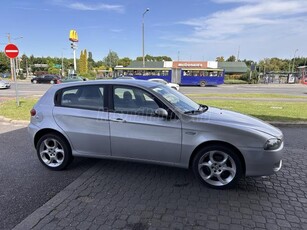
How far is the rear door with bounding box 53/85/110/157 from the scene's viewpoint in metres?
3.88

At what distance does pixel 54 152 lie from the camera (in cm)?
424

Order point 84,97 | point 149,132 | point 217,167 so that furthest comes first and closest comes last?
point 84,97 → point 149,132 → point 217,167

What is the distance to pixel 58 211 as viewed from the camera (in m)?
2.99

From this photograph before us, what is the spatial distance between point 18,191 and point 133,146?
1751 millimetres

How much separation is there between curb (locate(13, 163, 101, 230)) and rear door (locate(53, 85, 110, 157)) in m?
0.39

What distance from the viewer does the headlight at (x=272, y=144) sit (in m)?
3.34

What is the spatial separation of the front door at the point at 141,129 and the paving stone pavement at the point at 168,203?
455 millimetres

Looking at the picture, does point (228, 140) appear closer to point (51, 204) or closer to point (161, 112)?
point (161, 112)

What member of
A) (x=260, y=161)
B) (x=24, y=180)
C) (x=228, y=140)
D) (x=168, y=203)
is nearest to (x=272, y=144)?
(x=260, y=161)

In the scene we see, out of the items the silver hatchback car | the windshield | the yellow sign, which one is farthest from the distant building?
the silver hatchback car

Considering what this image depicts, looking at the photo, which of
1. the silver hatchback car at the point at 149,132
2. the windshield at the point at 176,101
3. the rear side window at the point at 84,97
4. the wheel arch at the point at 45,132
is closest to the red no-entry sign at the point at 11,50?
the silver hatchback car at the point at 149,132

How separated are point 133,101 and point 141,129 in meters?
0.49

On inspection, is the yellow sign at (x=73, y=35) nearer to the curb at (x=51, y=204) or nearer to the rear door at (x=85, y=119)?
the rear door at (x=85, y=119)

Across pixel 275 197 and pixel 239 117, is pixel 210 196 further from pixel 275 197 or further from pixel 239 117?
pixel 239 117
